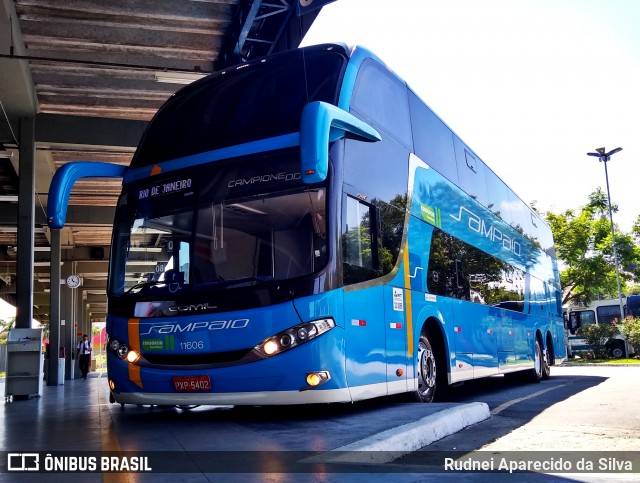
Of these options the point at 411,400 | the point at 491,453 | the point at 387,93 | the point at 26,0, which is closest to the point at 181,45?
the point at 26,0

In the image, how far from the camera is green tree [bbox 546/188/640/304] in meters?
39.8

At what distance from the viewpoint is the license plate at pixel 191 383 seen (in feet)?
22.2

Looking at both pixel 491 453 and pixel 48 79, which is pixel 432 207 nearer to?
pixel 491 453

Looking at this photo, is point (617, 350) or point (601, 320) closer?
point (617, 350)

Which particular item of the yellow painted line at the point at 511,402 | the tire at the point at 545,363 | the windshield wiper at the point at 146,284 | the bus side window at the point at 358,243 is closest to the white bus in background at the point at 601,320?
the tire at the point at 545,363

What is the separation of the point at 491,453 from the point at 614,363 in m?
22.2

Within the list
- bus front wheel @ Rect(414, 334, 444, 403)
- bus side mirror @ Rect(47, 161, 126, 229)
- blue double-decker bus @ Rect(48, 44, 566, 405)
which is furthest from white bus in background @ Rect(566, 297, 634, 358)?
bus side mirror @ Rect(47, 161, 126, 229)

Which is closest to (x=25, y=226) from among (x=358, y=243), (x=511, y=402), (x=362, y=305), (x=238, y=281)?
(x=238, y=281)

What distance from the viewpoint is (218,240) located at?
23.0ft

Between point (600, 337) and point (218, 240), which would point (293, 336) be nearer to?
point (218, 240)

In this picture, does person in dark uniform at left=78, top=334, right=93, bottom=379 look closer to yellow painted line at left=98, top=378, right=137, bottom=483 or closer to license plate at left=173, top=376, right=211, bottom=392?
yellow painted line at left=98, top=378, right=137, bottom=483

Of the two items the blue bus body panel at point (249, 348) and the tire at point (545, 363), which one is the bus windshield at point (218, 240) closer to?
the blue bus body panel at point (249, 348)

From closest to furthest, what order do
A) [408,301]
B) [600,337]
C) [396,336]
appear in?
[396,336] → [408,301] → [600,337]

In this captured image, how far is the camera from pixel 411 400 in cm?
848
